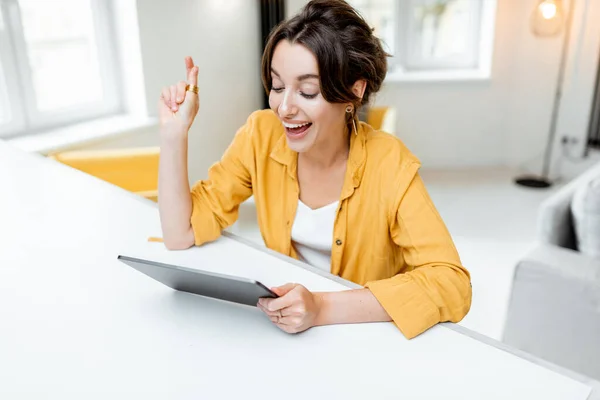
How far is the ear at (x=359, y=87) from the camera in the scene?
3.58 ft

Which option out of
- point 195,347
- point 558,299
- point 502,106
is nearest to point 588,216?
point 558,299

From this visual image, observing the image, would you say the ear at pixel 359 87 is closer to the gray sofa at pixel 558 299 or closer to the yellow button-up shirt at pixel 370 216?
the yellow button-up shirt at pixel 370 216

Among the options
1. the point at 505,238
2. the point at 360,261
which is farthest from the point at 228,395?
the point at 505,238

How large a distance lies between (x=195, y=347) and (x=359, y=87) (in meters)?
0.59

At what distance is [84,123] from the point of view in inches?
116

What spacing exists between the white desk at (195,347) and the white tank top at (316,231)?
5.2 inches

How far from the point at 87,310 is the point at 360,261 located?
557 mm

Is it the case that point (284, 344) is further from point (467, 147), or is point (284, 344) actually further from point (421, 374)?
point (467, 147)

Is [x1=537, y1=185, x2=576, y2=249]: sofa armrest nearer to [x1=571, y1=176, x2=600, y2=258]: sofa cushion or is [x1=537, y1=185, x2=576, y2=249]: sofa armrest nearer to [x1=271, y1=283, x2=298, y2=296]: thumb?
[x1=571, y1=176, x2=600, y2=258]: sofa cushion

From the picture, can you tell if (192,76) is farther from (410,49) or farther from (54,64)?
(410,49)

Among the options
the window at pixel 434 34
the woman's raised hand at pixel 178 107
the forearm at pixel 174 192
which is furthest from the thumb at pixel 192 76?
the window at pixel 434 34

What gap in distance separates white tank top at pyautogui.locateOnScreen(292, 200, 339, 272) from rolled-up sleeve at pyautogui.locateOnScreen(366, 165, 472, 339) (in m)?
0.14

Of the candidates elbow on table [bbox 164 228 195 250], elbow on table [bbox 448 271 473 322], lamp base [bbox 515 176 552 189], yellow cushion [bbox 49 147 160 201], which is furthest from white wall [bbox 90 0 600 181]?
elbow on table [bbox 448 271 473 322]

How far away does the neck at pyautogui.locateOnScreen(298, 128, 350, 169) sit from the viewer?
1.19m
